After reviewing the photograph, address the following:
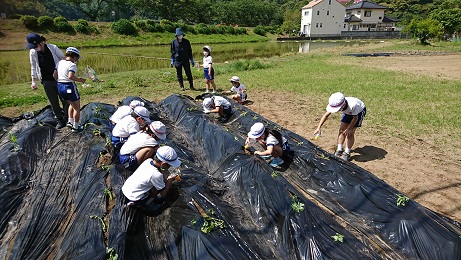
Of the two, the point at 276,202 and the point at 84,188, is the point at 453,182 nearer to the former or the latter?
the point at 276,202

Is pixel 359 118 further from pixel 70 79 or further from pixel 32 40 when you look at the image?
pixel 32 40

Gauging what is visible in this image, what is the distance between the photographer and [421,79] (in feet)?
39.6

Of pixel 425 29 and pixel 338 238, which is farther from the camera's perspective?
pixel 425 29

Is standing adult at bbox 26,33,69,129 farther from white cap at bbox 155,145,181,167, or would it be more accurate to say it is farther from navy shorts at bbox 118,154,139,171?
white cap at bbox 155,145,181,167

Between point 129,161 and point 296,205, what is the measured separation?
240cm

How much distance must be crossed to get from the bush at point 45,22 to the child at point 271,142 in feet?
113

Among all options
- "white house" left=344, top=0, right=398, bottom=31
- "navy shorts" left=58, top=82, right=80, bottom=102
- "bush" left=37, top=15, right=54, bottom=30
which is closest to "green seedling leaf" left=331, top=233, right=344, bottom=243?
"navy shorts" left=58, top=82, right=80, bottom=102

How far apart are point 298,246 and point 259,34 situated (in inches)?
1990

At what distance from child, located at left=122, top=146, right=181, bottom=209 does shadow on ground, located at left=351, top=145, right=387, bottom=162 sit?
12.2 feet

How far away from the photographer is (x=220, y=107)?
22.7 ft

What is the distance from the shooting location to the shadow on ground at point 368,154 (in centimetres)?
539

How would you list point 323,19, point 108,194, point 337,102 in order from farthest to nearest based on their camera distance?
point 323,19 → point 337,102 → point 108,194

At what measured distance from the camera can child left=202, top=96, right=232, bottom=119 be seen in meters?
6.89

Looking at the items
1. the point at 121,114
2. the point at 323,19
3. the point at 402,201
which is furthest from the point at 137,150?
the point at 323,19
